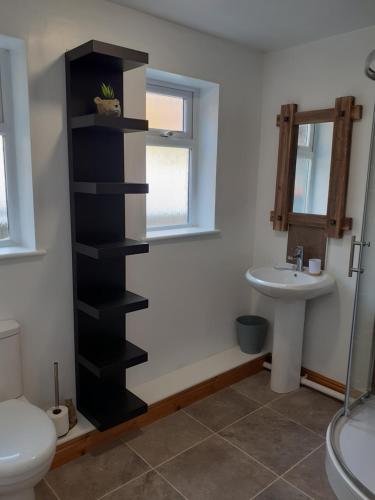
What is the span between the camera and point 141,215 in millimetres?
2457

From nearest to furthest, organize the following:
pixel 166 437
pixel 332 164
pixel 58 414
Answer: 1. pixel 58 414
2. pixel 166 437
3. pixel 332 164

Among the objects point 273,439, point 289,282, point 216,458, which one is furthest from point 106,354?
point 289,282

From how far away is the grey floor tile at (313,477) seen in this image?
196 centimetres

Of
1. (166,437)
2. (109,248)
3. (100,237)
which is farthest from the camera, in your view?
(166,437)

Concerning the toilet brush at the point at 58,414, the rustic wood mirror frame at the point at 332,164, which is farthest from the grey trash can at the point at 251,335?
the toilet brush at the point at 58,414

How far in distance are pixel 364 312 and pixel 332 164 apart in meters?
0.96

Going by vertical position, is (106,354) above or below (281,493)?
above

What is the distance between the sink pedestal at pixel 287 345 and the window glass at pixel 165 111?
1.39 metres

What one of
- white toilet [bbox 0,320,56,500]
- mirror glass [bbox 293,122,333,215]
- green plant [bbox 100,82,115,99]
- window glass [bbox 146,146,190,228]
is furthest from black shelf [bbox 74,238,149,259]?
mirror glass [bbox 293,122,333,215]

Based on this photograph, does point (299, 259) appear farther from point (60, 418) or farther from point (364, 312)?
point (60, 418)

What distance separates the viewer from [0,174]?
2080 mm

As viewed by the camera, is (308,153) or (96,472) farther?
(308,153)

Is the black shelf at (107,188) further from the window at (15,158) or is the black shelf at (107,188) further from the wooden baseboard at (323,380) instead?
the wooden baseboard at (323,380)

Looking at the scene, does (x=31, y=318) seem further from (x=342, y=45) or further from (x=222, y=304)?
(x=342, y=45)
